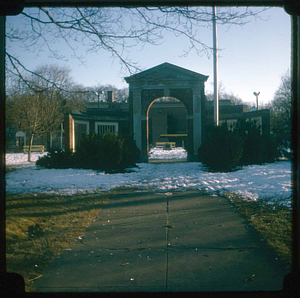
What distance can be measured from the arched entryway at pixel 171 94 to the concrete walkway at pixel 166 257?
40.5 feet

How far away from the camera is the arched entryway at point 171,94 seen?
1770cm

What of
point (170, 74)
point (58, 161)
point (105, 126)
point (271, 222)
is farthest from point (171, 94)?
point (271, 222)

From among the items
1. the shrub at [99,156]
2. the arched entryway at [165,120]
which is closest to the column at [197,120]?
the shrub at [99,156]

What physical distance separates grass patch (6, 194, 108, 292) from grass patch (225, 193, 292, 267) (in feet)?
8.95

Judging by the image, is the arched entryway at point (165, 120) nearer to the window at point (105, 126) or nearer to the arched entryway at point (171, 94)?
the window at point (105, 126)

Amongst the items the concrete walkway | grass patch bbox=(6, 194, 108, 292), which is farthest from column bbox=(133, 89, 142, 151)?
the concrete walkway

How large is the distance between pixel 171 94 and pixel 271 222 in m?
14.1

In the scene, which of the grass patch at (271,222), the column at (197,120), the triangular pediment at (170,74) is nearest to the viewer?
the grass patch at (271,222)

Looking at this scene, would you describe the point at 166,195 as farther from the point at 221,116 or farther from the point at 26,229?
the point at 221,116

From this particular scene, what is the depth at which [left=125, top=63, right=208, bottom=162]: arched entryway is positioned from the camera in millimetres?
17703

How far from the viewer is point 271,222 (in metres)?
4.84

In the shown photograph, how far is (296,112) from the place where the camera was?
7.34ft

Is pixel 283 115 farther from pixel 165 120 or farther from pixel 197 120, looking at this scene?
pixel 165 120

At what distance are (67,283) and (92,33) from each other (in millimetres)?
4253
